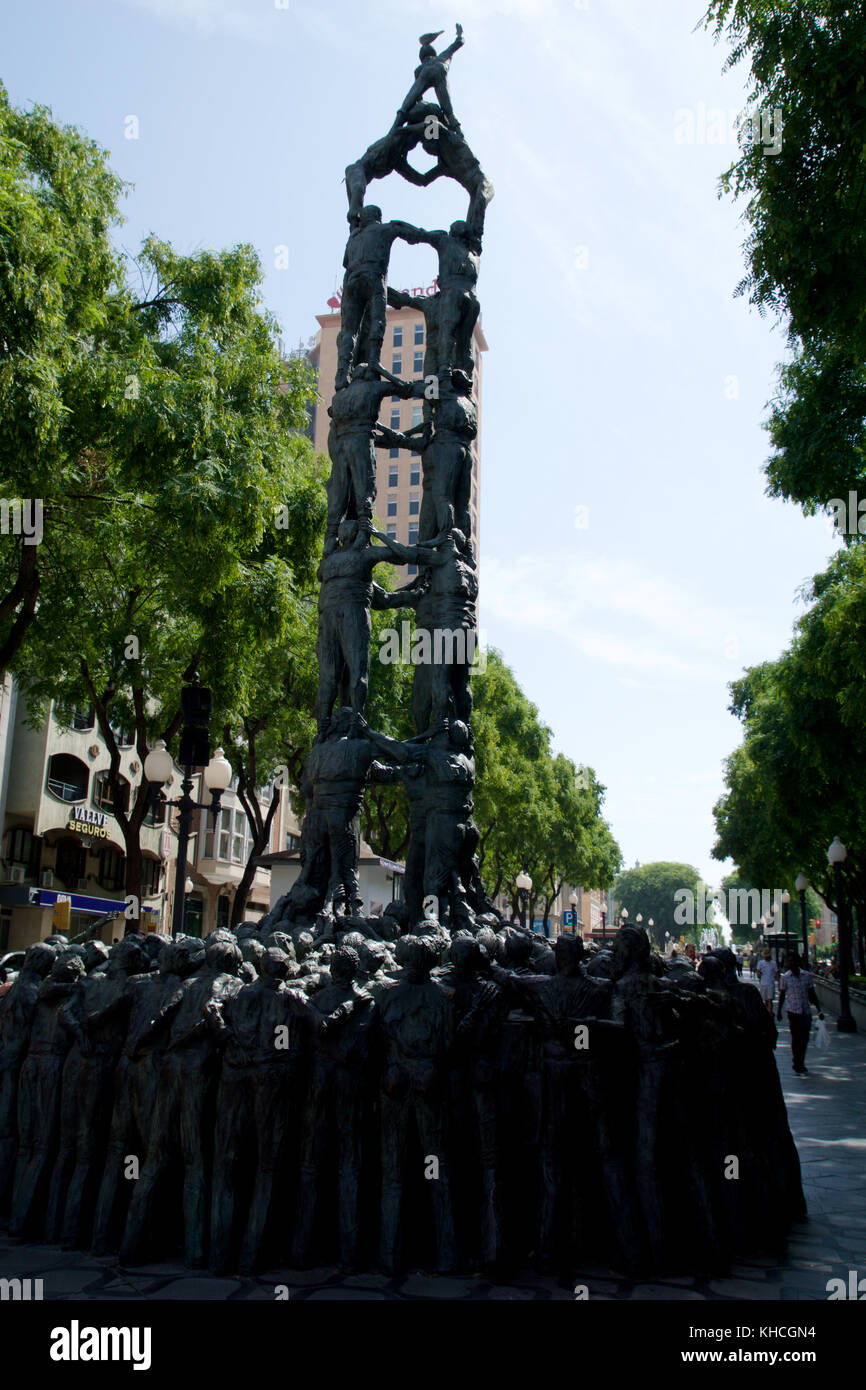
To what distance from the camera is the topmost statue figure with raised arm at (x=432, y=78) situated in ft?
43.0

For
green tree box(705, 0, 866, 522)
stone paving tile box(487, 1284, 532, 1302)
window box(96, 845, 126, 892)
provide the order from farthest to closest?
window box(96, 845, 126, 892), green tree box(705, 0, 866, 522), stone paving tile box(487, 1284, 532, 1302)

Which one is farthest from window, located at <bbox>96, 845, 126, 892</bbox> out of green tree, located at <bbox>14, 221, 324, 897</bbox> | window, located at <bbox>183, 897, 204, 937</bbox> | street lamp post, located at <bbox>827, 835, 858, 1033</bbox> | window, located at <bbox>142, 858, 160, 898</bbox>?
street lamp post, located at <bbox>827, 835, 858, 1033</bbox>

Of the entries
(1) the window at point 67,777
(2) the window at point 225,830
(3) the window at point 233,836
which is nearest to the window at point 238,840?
(3) the window at point 233,836

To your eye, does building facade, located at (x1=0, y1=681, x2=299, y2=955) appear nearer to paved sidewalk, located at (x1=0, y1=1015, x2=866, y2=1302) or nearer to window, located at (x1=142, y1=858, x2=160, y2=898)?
window, located at (x1=142, y1=858, x2=160, y2=898)

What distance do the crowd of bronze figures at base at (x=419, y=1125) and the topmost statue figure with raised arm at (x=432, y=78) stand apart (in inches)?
419

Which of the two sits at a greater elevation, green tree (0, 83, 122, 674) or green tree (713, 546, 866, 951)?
green tree (0, 83, 122, 674)

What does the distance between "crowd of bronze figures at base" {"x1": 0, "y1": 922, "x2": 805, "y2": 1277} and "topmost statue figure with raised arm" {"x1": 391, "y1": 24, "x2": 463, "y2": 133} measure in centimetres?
1063

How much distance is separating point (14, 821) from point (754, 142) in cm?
2753

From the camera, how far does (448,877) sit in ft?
35.2

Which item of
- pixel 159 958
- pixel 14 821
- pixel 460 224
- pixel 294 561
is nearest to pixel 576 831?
pixel 14 821

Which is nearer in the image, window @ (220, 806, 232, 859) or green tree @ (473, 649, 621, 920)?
green tree @ (473, 649, 621, 920)

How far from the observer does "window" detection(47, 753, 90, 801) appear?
107 ft

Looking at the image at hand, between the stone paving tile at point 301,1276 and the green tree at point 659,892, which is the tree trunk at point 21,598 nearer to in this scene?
the stone paving tile at point 301,1276
